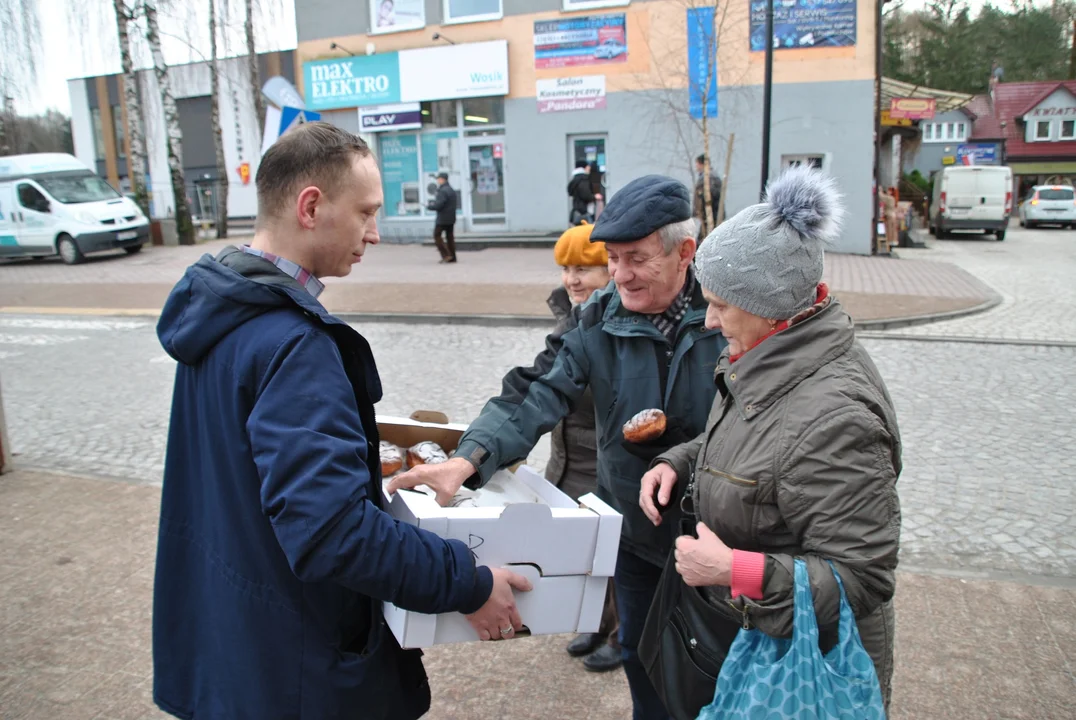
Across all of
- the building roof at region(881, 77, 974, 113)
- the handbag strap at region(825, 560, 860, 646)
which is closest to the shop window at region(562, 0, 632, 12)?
the building roof at region(881, 77, 974, 113)

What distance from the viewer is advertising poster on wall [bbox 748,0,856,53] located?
60.4 feet

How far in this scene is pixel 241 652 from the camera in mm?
1704

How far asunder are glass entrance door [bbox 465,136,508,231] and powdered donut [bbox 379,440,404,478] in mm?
20387

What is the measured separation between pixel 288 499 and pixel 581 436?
1.86m

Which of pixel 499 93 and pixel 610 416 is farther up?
pixel 499 93

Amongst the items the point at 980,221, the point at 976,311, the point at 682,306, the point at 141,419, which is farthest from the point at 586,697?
the point at 980,221

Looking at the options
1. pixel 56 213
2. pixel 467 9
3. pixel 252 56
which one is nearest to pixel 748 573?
pixel 56 213

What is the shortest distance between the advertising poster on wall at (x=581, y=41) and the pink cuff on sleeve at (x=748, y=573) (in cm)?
2030

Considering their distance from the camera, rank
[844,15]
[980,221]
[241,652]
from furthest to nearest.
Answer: [980,221]
[844,15]
[241,652]

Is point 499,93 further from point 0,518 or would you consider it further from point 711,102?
point 0,518

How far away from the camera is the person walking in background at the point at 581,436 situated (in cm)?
325

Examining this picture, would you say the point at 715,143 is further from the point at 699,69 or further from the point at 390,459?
the point at 390,459

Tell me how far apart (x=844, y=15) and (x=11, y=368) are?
1740 centimetres

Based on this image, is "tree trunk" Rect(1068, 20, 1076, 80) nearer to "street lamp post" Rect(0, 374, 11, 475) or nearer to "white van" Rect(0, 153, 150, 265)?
"white van" Rect(0, 153, 150, 265)
